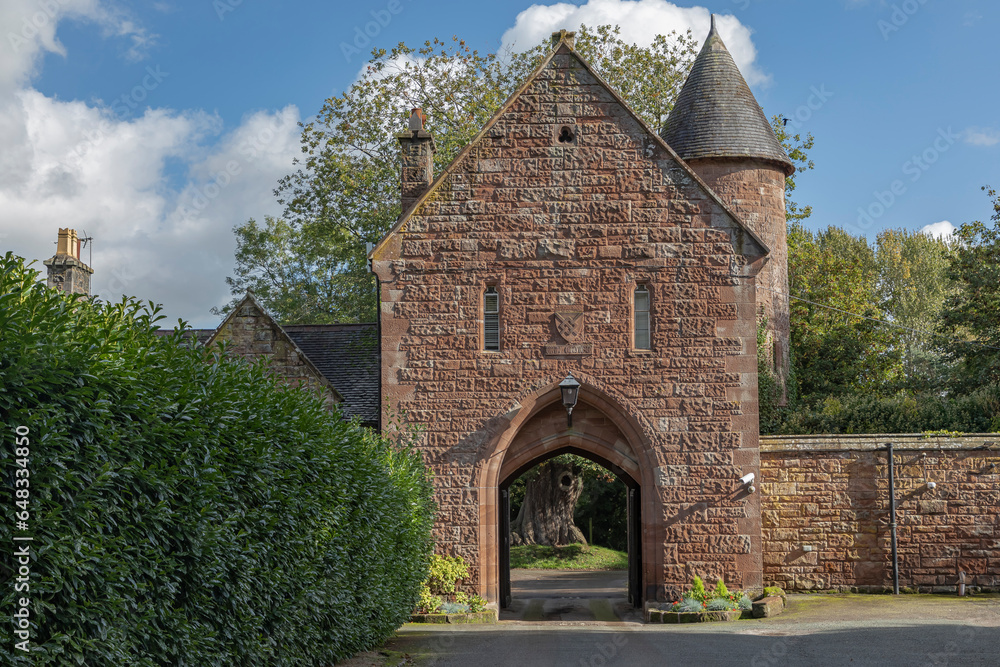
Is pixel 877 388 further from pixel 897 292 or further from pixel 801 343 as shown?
pixel 897 292

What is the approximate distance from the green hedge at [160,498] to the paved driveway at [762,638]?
2847 mm

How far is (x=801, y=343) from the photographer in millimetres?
30453

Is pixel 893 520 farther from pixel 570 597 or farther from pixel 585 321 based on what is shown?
pixel 570 597

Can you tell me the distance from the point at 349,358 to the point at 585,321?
274 inches

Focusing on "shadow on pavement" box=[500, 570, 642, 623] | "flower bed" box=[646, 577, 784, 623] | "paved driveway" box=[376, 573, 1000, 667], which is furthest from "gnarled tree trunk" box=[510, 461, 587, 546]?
"flower bed" box=[646, 577, 784, 623]

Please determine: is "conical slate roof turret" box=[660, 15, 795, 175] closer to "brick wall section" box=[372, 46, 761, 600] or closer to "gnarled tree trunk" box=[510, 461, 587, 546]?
"brick wall section" box=[372, 46, 761, 600]

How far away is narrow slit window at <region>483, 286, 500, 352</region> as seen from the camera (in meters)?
15.4

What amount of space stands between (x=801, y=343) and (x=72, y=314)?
27969mm

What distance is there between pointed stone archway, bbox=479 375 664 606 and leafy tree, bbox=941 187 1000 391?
14.2 metres

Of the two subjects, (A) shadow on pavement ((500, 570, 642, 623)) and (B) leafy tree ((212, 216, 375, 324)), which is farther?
(B) leafy tree ((212, 216, 375, 324))

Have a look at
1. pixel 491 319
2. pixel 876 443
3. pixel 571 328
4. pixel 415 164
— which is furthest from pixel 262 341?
pixel 876 443

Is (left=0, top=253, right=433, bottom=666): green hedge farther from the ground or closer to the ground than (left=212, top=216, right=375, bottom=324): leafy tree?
closer to the ground

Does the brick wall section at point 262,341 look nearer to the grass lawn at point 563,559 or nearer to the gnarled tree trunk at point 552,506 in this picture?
the grass lawn at point 563,559

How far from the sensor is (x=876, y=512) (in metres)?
16.7
